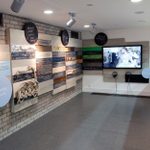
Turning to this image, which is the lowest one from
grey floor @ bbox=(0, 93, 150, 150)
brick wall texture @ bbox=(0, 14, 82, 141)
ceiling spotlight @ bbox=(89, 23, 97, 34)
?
grey floor @ bbox=(0, 93, 150, 150)

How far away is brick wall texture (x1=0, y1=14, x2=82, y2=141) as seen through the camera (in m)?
3.83

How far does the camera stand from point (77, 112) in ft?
17.1

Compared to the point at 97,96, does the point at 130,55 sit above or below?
above

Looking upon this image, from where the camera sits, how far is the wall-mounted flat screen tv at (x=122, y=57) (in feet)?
22.1

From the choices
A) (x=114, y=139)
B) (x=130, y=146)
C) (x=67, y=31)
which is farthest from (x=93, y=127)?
(x=67, y=31)

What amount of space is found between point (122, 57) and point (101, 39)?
936mm

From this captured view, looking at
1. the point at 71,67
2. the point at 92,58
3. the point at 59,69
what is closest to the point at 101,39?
the point at 92,58

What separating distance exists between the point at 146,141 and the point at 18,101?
241cm

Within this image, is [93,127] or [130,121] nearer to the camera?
[93,127]

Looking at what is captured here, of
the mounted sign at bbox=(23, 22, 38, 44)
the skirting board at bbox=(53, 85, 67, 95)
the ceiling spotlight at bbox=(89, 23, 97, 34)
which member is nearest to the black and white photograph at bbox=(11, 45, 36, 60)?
the mounted sign at bbox=(23, 22, 38, 44)

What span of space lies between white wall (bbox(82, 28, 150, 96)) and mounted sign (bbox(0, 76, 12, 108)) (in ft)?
13.9

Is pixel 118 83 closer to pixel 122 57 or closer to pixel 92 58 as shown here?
pixel 122 57

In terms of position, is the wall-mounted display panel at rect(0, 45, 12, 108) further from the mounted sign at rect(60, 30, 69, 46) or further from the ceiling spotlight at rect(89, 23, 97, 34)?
the ceiling spotlight at rect(89, 23, 97, 34)

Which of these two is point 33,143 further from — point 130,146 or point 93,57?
point 93,57
